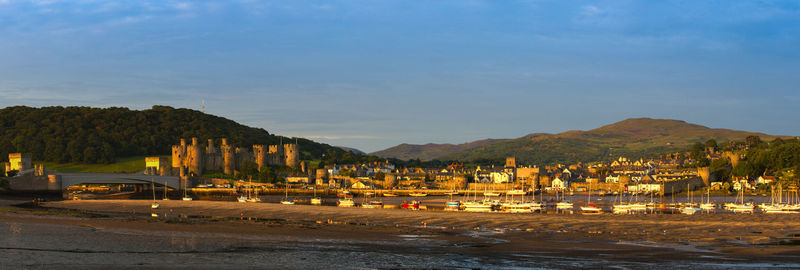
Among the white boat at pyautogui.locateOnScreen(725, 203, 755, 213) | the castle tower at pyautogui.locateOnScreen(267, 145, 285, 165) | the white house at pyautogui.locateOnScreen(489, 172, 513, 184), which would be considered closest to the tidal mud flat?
the white boat at pyautogui.locateOnScreen(725, 203, 755, 213)

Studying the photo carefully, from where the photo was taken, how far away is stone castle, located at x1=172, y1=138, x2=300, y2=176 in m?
118

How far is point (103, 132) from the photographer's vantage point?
477 feet

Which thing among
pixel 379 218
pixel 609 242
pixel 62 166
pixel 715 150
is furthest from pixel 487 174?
pixel 609 242

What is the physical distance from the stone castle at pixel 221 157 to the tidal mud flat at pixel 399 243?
253ft

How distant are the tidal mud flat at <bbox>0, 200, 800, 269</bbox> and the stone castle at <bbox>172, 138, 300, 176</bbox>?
76978 mm

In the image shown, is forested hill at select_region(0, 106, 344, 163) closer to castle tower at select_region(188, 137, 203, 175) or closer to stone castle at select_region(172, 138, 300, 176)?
stone castle at select_region(172, 138, 300, 176)

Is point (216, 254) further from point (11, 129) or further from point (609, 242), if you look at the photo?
point (11, 129)

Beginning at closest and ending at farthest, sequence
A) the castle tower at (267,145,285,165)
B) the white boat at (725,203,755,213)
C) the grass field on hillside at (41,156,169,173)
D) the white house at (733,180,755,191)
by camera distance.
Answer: the white boat at (725,203,755,213), the white house at (733,180,755,191), the grass field on hillside at (41,156,169,173), the castle tower at (267,145,285,165)

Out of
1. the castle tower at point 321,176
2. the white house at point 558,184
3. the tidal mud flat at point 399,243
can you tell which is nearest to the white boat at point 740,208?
the tidal mud flat at point 399,243

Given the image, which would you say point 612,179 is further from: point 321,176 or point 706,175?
point 321,176

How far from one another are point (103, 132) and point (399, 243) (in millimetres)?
132483

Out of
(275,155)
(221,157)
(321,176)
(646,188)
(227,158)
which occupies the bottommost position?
(646,188)

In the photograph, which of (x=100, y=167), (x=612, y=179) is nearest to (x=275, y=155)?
(x=100, y=167)

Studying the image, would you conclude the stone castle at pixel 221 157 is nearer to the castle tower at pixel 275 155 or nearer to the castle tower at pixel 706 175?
the castle tower at pixel 275 155
